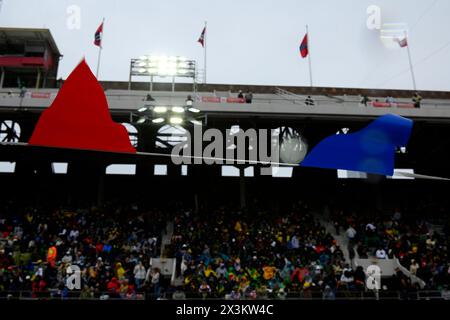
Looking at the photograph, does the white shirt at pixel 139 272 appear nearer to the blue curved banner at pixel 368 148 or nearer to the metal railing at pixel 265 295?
the metal railing at pixel 265 295

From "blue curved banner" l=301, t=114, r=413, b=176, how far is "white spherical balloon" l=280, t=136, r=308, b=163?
67.6 feet

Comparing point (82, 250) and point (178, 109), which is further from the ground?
point (178, 109)

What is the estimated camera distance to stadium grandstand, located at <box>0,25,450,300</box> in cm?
1739

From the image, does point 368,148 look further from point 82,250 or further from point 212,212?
point 212,212

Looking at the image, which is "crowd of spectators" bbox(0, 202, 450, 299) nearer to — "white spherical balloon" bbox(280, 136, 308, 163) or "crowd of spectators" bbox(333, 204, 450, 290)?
"crowd of spectators" bbox(333, 204, 450, 290)

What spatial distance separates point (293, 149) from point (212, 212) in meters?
7.97

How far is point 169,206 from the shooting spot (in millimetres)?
26453

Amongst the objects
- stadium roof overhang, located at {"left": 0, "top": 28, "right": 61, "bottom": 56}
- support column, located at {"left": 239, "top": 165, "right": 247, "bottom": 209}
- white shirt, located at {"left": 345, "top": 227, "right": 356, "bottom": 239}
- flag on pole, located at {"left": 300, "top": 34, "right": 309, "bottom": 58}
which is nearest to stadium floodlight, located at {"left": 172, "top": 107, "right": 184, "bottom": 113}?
support column, located at {"left": 239, "top": 165, "right": 247, "bottom": 209}

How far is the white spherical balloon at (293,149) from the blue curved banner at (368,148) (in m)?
20.6

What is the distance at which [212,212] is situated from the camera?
81.5 ft

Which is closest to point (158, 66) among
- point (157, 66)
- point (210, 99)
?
point (157, 66)

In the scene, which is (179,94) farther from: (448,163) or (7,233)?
(448,163)

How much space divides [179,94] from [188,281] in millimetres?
13894

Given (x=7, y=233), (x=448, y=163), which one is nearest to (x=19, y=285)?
(x=7, y=233)
